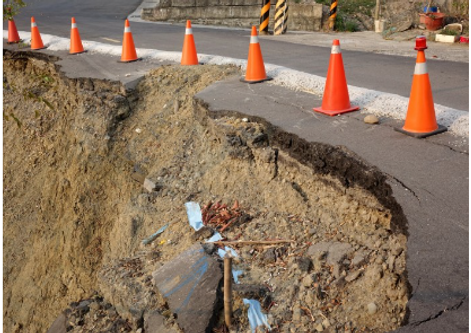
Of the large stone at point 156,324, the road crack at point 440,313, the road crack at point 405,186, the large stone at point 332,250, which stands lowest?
the large stone at point 156,324

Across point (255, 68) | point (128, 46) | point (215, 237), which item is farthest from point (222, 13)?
point (215, 237)

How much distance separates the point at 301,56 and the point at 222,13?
10150mm

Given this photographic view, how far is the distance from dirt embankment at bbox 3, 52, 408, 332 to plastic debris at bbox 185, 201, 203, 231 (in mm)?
79

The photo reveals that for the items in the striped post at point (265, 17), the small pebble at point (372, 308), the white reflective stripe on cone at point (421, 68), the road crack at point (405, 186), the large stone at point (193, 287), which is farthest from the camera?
the striped post at point (265, 17)

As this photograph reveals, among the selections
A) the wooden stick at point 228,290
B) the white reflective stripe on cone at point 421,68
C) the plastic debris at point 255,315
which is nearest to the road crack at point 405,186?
the white reflective stripe on cone at point 421,68

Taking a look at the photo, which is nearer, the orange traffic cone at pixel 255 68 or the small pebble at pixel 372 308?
the small pebble at pixel 372 308

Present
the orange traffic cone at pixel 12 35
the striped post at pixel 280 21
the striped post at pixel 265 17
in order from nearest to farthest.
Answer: the orange traffic cone at pixel 12 35 → the striped post at pixel 280 21 → the striped post at pixel 265 17

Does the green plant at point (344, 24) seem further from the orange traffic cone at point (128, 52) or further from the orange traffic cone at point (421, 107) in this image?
the orange traffic cone at point (421, 107)

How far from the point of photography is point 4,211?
8164mm

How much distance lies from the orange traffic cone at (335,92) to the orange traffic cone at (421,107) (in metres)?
0.87

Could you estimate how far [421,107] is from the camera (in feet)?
15.5

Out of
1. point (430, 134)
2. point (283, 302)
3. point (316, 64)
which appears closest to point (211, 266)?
point (283, 302)

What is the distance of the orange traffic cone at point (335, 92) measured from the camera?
544 cm

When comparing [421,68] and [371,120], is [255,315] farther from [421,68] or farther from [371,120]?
[421,68]
